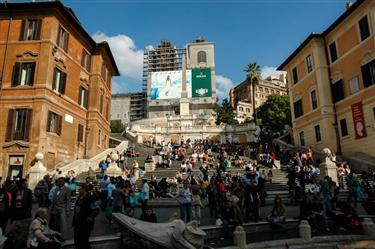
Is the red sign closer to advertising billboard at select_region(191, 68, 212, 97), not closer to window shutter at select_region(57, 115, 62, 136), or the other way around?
window shutter at select_region(57, 115, 62, 136)

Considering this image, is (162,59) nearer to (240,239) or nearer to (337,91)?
(337,91)

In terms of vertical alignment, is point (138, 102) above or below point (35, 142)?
above

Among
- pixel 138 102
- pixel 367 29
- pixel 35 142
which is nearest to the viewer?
pixel 35 142

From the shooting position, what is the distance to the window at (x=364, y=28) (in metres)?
22.5

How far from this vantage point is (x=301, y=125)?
3094cm

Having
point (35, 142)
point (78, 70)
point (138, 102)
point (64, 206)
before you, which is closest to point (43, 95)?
point (35, 142)

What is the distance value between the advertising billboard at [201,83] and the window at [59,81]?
5997 cm

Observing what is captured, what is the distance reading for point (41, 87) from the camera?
71.9 feet

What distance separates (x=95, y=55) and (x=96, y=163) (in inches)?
473

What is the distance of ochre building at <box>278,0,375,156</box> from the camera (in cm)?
2220

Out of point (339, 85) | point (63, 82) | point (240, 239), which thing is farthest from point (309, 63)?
point (240, 239)

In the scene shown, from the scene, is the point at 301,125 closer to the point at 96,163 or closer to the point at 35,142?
the point at 96,163

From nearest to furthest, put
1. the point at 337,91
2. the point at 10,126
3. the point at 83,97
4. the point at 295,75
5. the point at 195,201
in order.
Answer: the point at 195,201, the point at 10,126, the point at 337,91, the point at 83,97, the point at 295,75

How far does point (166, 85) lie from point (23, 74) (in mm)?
63607
